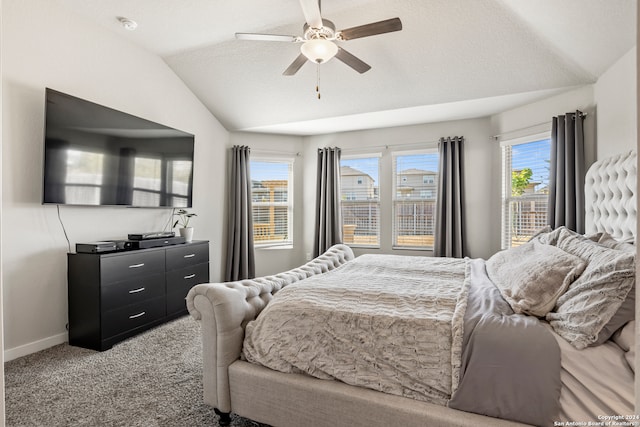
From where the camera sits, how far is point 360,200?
209 inches

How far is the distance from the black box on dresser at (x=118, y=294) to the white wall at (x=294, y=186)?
1.94 meters

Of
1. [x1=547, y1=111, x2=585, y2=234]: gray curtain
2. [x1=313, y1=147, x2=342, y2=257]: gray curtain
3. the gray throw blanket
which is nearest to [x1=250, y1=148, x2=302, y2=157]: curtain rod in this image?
A: [x1=313, y1=147, x2=342, y2=257]: gray curtain

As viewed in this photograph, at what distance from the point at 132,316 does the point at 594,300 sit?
133 inches

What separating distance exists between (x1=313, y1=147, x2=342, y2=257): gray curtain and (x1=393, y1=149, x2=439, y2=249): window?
2.77 ft

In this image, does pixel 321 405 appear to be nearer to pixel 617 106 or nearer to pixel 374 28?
pixel 374 28

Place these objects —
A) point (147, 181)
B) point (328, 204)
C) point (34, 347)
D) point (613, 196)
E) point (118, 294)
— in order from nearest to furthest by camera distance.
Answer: point (613, 196) → point (34, 347) → point (118, 294) → point (147, 181) → point (328, 204)

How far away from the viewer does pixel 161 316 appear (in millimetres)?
3447

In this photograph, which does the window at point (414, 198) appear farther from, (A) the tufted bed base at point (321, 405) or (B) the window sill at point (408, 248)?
(A) the tufted bed base at point (321, 405)

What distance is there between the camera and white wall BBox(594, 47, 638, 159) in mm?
2714

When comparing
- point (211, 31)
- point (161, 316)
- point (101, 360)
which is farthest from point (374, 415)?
point (211, 31)

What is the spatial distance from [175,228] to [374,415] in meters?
3.49

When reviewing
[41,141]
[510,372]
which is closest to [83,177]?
[41,141]

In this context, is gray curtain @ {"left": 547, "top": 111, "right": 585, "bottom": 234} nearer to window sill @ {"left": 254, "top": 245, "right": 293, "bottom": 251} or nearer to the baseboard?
window sill @ {"left": 254, "top": 245, "right": 293, "bottom": 251}

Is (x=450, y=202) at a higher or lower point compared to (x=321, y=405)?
higher
